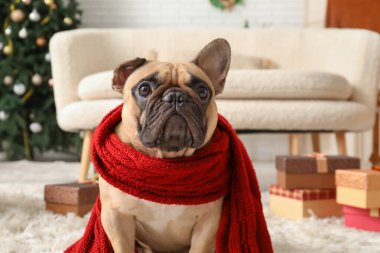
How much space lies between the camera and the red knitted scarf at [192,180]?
93 centimetres

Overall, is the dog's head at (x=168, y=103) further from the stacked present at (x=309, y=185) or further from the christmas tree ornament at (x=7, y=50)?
the christmas tree ornament at (x=7, y=50)

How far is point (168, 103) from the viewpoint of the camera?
884 millimetres

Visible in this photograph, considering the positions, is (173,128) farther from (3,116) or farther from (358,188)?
(3,116)

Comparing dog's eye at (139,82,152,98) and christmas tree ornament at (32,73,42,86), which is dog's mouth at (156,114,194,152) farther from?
christmas tree ornament at (32,73,42,86)

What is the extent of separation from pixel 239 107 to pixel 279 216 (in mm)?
597

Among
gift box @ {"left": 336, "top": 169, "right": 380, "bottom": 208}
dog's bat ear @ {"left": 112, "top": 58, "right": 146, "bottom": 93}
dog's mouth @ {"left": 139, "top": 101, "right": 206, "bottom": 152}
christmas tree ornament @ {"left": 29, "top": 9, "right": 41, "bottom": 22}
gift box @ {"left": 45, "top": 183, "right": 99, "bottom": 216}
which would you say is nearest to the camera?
dog's mouth @ {"left": 139, "top": 101, "right": 206, "bottom": 152}

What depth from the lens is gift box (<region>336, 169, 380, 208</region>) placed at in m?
1.49

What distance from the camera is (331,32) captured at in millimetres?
2764

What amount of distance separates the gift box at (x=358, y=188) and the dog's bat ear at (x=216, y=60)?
0.67 m

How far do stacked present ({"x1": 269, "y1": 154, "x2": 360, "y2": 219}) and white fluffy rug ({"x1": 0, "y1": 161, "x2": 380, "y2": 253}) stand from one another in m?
0.06

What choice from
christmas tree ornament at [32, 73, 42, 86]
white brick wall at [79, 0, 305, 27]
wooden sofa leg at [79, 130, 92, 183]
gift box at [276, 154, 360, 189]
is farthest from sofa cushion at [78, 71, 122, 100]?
white brick wall at [79, 0, 305, 27]

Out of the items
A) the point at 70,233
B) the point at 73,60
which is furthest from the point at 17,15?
the point at 70,233

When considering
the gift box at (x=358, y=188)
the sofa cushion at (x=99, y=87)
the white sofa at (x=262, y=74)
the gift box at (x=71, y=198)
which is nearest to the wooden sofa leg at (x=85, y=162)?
the white sofa at (x=262, y=74)

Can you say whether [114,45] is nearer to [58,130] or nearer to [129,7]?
[58,130]
